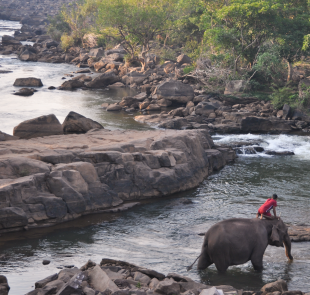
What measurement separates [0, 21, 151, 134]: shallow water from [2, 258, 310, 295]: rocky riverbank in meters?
18.3

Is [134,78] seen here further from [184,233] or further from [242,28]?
[184,233]

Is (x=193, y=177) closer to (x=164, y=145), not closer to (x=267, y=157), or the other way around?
(x=164, y=145)

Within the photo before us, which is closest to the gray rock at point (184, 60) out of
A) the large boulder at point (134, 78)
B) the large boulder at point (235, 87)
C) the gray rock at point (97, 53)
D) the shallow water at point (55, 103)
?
the large boulder at point (134, 78)

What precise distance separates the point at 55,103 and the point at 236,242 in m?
27.1

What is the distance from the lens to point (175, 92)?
33.0m

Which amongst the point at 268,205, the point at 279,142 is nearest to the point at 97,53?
the point at 279,142

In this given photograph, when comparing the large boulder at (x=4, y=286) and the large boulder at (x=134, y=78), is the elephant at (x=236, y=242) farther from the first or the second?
the large boulder at (x=134, y=78)

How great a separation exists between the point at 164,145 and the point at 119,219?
5067mm

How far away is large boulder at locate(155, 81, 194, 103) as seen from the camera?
108ft

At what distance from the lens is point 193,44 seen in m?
50.6

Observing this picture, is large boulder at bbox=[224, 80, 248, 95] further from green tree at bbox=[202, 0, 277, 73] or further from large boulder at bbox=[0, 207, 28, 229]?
large boulder at bbox=[0, 207, 28, 229]

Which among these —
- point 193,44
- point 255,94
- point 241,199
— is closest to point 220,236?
point 241,199

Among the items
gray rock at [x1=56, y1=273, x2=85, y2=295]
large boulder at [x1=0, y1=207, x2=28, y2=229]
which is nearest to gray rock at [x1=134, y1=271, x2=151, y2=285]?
gray rock at [x1=56, y1=273, x2=85, y2=295]

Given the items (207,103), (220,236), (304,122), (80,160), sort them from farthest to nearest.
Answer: (207,103), (304,122), (80,160), (220,236)
